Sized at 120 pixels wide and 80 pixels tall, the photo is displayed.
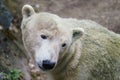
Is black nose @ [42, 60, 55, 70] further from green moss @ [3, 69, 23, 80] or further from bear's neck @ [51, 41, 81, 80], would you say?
green moss @ [3, 69, 23, 80]

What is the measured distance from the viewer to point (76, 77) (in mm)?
6480

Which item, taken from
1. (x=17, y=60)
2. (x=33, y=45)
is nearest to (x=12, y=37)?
(x=17, y=60)

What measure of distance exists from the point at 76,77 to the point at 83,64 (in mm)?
205

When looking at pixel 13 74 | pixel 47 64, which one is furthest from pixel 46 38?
pixel 13 74

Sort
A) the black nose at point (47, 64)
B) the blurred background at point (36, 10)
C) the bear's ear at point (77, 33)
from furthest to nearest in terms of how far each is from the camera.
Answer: the blurred background at point (36, 10), the bear's ear at point (77, 33), the black nose at point (47, 64)

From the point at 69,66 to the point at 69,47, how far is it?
38 cm

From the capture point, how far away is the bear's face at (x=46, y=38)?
5672 millimetres

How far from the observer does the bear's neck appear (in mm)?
6352

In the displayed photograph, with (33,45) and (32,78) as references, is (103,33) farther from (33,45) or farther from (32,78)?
(32,78)

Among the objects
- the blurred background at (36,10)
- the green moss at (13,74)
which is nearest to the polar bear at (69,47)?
the green moss at (13,74)

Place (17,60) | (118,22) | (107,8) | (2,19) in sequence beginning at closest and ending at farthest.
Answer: (2,19) → (17,60) → (118,22) → (107,8)

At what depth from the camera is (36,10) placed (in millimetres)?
10727

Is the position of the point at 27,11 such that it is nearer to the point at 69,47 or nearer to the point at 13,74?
the point at 69,47

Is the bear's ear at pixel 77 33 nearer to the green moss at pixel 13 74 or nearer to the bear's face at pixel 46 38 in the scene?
the bear's face at pixel 46 38
